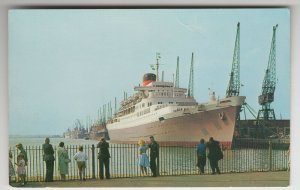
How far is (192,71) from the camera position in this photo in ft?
26.1

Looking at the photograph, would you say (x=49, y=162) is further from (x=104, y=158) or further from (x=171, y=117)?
(x=171, y=117)

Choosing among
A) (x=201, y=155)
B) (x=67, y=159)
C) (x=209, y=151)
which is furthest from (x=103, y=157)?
(x=209, y=151)

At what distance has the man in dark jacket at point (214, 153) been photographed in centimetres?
805

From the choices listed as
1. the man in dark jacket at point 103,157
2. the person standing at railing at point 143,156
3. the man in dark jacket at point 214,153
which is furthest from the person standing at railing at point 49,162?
the man in dark jacket at point 214,153

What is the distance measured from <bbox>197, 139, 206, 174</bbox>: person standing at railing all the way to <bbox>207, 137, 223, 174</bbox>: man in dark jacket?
0.21 feet

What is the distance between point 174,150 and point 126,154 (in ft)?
1.98

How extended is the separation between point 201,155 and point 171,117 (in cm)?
60

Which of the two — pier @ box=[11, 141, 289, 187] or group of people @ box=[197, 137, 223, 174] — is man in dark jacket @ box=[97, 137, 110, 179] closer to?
pier @ box=[11, 141, 289, 187]

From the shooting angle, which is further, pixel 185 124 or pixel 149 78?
pixel 185 124

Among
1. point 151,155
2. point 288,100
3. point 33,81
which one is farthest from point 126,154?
point 288,100

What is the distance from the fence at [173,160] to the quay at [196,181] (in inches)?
2.6

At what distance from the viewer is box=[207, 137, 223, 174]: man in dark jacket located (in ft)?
26.4

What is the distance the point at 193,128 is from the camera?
8.12 m

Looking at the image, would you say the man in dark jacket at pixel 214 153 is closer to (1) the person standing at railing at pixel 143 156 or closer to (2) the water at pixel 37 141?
(1) the person standing at railing at pixel 143 156
